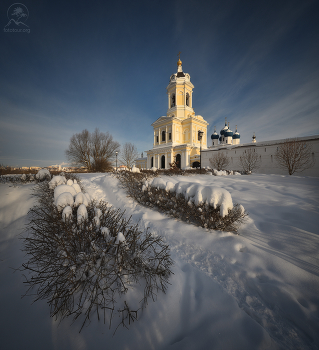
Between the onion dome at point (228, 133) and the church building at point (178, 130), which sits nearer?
the church building at point (178, 130)

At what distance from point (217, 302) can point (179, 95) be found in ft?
111

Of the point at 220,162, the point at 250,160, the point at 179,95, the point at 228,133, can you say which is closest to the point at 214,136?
the point at 228,133

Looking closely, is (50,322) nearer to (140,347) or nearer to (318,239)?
(140,347)

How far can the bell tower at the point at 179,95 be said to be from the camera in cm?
2912

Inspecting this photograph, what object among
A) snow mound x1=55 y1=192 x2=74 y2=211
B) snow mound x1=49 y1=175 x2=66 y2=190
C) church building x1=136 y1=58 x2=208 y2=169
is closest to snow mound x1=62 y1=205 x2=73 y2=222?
snow mound x1=55 y1=192 x2=74 y2=211

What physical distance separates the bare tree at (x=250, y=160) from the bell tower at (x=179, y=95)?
15466 millimetres

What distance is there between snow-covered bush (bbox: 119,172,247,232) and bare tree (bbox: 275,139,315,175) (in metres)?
14.8

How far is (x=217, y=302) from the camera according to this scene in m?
1.63

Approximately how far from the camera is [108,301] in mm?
1538

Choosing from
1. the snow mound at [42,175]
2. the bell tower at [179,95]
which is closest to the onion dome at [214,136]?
the bell tower at [179,95]

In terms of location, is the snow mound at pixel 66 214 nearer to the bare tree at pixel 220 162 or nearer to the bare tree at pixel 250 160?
the bare tree at pixel 220 162

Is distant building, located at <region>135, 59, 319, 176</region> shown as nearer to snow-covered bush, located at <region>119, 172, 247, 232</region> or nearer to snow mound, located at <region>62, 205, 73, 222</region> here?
snow-covered bush, located at <region>119, 172, 247, 232</region>

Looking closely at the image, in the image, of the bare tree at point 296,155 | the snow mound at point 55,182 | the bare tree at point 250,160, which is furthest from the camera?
the bare tree at point 250,160

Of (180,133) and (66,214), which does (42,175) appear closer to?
(66,214)
